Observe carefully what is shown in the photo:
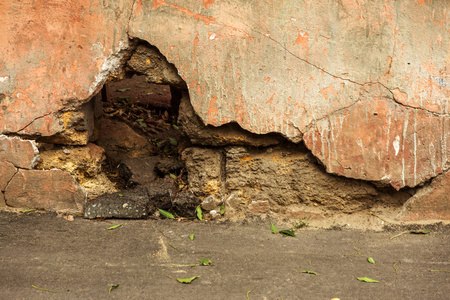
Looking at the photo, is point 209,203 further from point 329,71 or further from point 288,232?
point 329,71

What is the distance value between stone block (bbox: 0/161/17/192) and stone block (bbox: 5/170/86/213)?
28 mm

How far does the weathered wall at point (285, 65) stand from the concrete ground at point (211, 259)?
477 mm

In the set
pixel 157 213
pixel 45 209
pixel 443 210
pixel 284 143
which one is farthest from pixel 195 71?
pixel 443 210

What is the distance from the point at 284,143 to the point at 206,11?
99 centimetres

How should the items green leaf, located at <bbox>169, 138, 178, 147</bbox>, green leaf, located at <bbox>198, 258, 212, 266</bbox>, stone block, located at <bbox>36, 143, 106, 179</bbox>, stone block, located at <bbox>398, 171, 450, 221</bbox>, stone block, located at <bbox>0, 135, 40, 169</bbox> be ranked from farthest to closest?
green leaf, located at <bbox>169, 138, 178, 147</bbox>, stone block, located at <bbox>36, 143, 106, 179</bbox>, stone block, located at <bbox>0, 135, 40, 169</bbox>, stone block, located at <bbox>398, 171, 450, 221</bbox>, green leaf, located at <bbox>198, 258, 212, 266</bbox>

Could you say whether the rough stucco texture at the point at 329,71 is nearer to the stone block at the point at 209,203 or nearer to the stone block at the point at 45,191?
the stone block at the point at 209,203

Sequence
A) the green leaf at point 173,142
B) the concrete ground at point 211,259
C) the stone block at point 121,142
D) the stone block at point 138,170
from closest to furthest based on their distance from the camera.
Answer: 1. the concrete ground at point 211,259
2. the stone block at point 138,170
3. the stone block at point 121,142
4. the green leaf at point 173,142

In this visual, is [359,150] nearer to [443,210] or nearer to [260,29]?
[443,210]

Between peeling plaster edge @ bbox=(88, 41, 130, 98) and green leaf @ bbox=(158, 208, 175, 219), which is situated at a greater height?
peeling plaster edge @ bbox=(88, 41, 130, 98)

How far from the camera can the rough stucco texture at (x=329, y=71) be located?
281cm

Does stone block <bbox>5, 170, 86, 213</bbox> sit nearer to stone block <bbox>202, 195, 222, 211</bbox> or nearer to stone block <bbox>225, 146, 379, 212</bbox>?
stone block <bbox>202, 195, 222, 211</bbox>

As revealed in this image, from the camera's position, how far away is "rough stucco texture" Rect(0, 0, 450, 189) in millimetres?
2812

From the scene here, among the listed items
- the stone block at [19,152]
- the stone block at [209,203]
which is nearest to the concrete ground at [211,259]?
the stone block at [209,203]

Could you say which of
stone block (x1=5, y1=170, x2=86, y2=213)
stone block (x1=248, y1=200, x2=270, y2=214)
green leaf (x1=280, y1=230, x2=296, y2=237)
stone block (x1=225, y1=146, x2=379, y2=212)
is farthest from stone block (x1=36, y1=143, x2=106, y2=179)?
green leaf (x1=280, y1=230, x2=296, y2=237)
